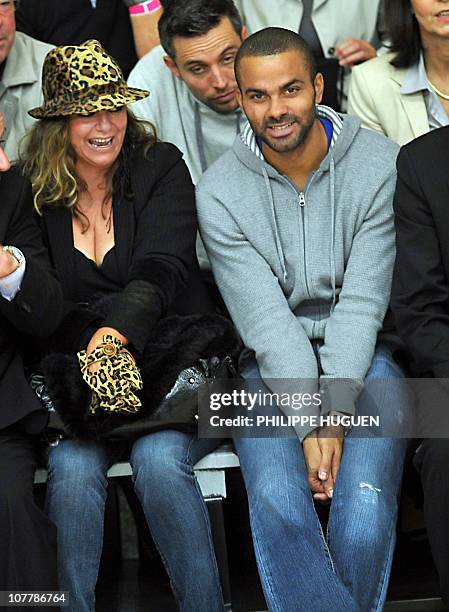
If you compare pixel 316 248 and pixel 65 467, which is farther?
pixel 316 248

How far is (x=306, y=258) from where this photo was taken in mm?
3301

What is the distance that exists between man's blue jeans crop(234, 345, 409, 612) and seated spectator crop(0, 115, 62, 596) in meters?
0.51

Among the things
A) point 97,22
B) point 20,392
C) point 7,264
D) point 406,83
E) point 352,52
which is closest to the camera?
point 7,264

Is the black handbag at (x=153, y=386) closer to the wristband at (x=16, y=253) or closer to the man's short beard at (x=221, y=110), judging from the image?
the wristband at (x=16, y=253)

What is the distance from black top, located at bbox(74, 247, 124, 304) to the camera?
335cm

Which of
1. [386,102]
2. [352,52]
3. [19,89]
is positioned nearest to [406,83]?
[386,102]

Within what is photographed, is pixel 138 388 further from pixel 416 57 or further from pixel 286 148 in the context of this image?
pixel 416 57

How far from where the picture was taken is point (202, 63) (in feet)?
12.1

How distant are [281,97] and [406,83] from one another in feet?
1.80

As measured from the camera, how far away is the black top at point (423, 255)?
3068mm

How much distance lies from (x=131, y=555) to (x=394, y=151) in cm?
146

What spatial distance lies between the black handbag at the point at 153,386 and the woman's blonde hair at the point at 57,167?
1.57 feet

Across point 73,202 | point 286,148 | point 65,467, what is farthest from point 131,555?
point 286,148

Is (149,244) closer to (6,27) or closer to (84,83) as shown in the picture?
(84,83)
